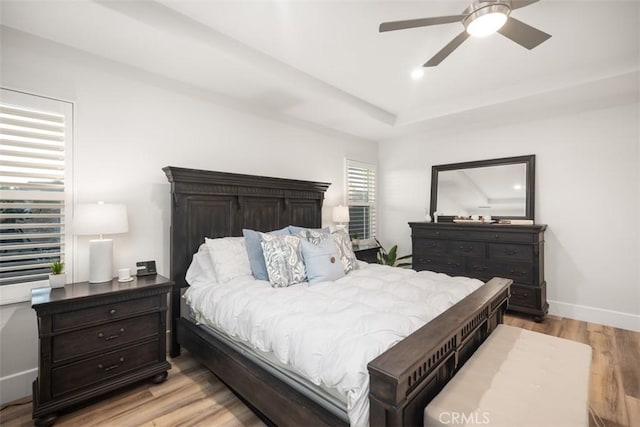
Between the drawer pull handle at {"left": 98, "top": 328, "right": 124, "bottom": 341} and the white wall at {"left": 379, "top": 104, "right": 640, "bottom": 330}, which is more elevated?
the white wall at {"left": 379, "top": 104, "right": 640, "bottom": 330}

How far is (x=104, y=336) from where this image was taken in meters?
2.01

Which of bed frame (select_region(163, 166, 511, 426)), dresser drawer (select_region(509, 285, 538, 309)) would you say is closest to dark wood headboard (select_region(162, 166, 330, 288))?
bed frame (select_region(163, 166, 511, 426))

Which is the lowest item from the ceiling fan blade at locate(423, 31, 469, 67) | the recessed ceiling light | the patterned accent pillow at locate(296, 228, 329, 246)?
the patterned accent pillow at locate(296, 228, 329, 246)

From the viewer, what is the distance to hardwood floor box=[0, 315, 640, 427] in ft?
6.03

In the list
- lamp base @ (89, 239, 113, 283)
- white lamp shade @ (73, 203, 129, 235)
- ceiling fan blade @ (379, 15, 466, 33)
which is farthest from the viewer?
lamp base @ (89, 239, 113, 283)

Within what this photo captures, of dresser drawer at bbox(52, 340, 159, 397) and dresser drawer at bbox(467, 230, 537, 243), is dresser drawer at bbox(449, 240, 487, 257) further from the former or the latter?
dresser drawer at bbox(52, 340, 159, 397)

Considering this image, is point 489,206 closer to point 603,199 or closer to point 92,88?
point 603,199

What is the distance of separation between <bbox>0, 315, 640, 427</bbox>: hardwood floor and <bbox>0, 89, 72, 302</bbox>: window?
0.98 metres

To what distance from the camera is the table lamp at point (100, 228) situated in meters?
2.10

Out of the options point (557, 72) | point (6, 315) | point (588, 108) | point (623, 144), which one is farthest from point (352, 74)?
point (6, 315)

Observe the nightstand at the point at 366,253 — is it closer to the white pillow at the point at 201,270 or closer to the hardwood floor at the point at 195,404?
the white pillow at the point at 201,270

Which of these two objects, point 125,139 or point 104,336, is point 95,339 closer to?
point 104,336

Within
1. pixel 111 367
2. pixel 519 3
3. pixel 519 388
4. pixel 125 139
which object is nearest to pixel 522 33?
pixel 519 3

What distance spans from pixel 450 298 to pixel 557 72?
2746mm
